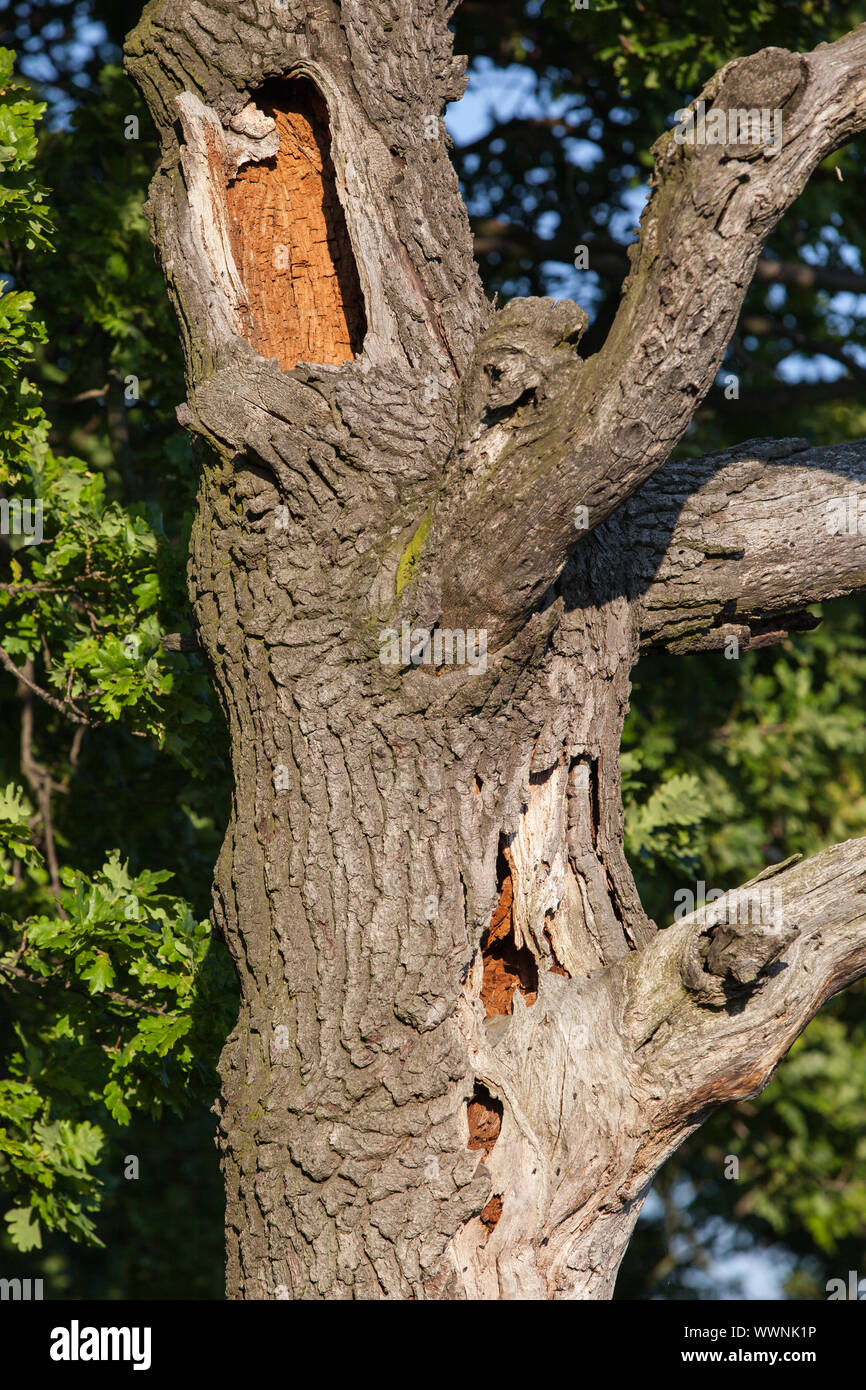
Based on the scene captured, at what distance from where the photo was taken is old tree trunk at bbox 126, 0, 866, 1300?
99.0 inches

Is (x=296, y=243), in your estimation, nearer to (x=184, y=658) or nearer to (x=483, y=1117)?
(x=184, y=658)

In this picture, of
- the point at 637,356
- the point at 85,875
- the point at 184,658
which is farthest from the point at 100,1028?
the point at 637,356

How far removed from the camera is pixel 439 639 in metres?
2.68

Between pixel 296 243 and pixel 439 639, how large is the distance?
1.20 m

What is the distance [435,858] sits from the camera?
2.67 m

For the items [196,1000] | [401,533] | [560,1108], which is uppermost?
[401,533]

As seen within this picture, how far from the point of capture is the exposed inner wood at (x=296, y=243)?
3.04 m

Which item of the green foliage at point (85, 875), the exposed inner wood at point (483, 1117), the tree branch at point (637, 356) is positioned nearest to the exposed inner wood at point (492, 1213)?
the exposed inner wood at point (483, 1117)

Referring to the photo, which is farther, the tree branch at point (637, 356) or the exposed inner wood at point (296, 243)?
the exposed inner wood at point (296, 243)

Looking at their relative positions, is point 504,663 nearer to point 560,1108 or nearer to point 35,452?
point 560,1108

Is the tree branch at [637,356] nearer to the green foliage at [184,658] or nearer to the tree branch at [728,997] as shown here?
the tree branch at [728,997]

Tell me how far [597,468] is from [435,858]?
929 mm

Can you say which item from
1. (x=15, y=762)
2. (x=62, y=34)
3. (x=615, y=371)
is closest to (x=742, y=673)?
(x=15, y=762)

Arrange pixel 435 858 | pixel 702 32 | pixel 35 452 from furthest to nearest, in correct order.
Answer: pixel 702 32 < pixel 35 452 < pixel 435 858
